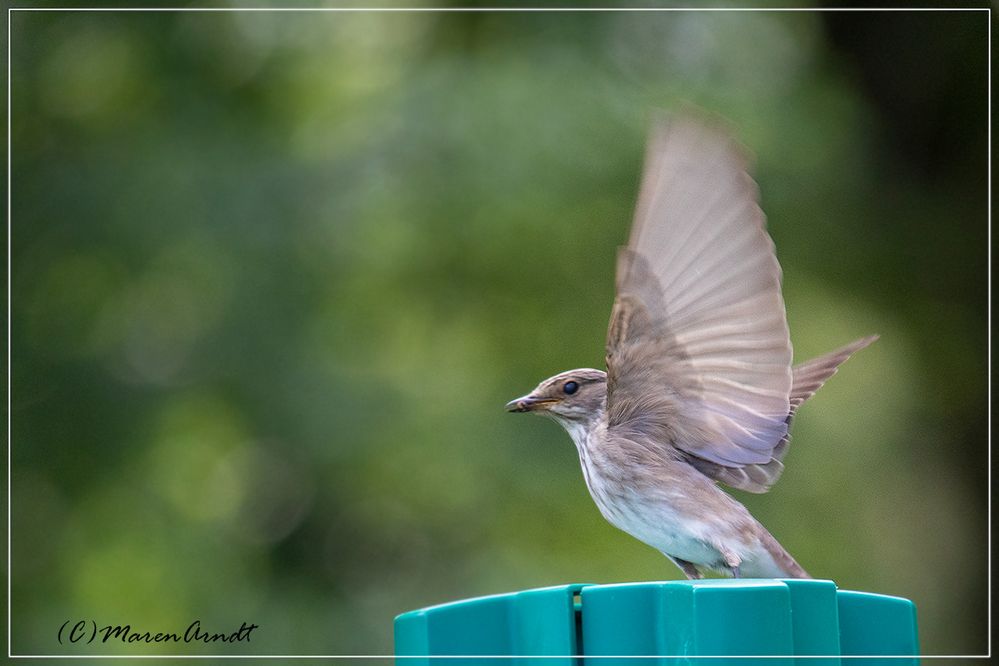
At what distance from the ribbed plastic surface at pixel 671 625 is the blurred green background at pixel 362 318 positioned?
10.9 ft

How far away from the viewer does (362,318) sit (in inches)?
272

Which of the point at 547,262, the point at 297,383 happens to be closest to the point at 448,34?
the point at 547,262

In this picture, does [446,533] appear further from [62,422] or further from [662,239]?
[662,239]

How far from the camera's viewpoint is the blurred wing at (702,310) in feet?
9.91

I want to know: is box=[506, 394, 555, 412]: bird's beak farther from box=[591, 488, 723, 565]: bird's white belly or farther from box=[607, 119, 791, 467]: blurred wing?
box=[591, 488, 723, 565]: bird's white belly

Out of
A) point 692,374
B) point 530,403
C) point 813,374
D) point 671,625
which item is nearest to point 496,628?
point 671,625

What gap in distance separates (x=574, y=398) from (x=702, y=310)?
0.59m

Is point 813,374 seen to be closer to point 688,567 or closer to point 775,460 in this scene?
point 775,460

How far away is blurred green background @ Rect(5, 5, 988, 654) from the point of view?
251 inches

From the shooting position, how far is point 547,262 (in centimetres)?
695

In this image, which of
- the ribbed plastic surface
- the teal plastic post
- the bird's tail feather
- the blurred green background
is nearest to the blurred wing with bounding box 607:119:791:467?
the bird's tail feather

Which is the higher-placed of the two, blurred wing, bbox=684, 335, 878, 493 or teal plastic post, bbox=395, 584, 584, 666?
blurred wing, bbox=684, 335, 878, 493

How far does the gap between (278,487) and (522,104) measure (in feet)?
7.69

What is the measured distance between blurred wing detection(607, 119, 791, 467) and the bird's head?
20cm
